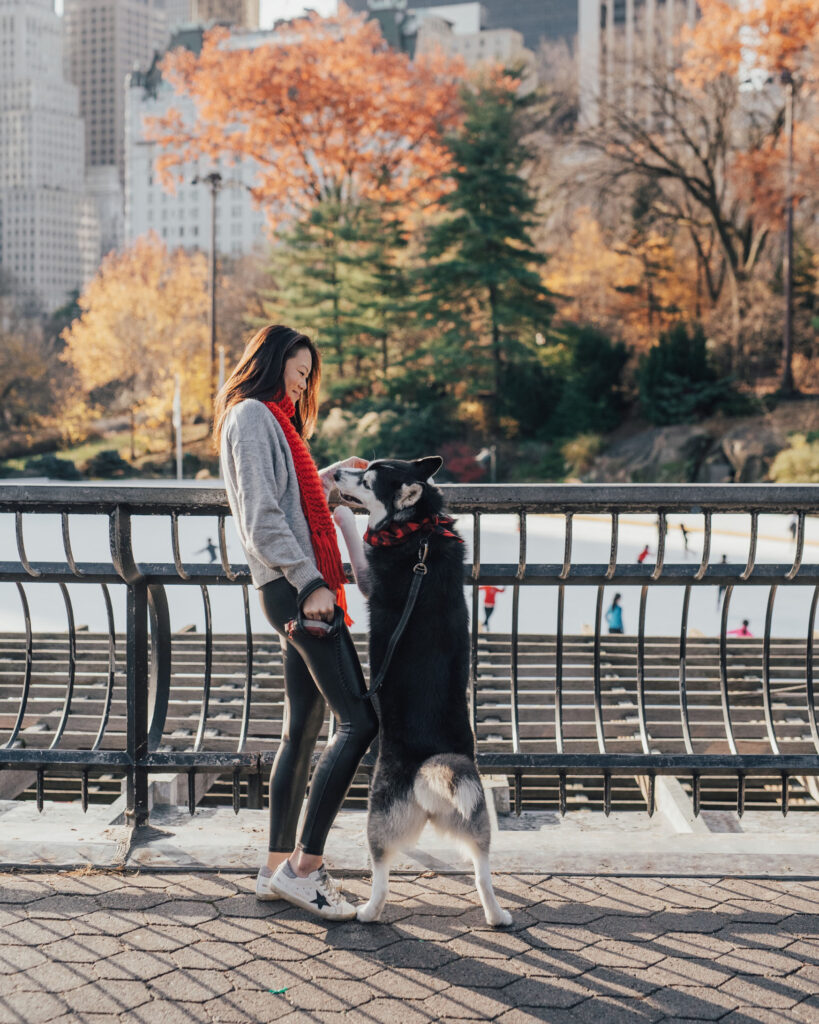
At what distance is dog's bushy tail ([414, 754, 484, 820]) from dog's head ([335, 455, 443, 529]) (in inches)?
27.9

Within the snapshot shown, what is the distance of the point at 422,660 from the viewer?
3287 mm

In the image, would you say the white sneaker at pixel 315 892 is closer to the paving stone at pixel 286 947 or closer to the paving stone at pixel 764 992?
the paving stone at pixel 286 947

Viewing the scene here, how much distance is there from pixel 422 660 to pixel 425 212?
1412 inches

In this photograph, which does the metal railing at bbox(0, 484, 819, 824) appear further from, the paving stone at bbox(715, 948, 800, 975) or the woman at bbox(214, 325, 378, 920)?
the paving stone at bbox(715, 948, 800, 975)

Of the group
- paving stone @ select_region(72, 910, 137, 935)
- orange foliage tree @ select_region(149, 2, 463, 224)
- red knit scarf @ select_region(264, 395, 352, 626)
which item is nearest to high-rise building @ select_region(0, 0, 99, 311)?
orange foliage tree @ select_region(149, 2, 463, 224)

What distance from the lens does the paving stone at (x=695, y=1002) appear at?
2736 mm

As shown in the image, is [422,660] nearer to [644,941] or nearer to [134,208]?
[644,941]

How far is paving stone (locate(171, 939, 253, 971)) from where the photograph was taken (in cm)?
299

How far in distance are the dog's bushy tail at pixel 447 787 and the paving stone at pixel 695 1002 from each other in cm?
68

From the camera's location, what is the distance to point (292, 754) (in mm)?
3488

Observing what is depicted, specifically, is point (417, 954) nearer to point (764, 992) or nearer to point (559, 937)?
point (559, 937)

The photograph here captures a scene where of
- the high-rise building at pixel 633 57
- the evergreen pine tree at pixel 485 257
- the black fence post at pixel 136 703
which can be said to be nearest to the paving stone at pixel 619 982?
the black fence post at pixel 136 703

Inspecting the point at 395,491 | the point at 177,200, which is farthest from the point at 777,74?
the point at 177,200

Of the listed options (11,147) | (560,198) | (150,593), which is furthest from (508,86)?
(11,147)
